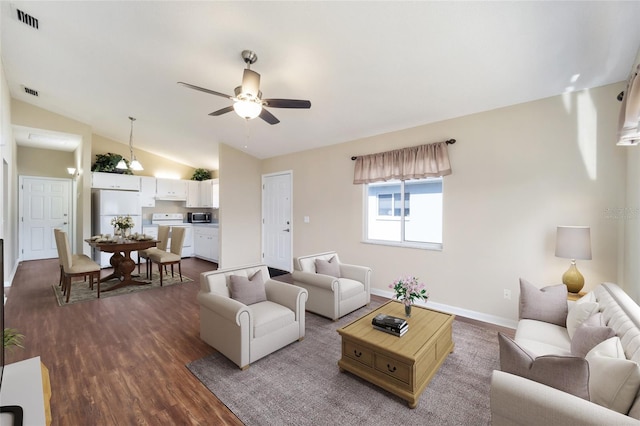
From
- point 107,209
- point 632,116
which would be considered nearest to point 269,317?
point 632,116

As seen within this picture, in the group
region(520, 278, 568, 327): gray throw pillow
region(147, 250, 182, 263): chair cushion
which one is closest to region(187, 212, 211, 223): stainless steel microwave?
region(147, 250, 182, 263): chair cushion

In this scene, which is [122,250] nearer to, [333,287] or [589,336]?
[333,287]

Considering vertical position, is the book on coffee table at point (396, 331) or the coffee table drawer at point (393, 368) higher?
the book on coffee table at point (396, 331)

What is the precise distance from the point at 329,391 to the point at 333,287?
4.05ft

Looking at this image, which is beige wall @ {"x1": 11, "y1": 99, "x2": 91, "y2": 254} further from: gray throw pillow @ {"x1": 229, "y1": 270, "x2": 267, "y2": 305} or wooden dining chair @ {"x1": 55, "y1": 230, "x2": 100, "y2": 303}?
gray throw pillow @ {"x1": 229, "y1": 270, "x2": 267, "y2": 305}

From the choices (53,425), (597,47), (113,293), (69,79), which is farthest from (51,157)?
(597,47)

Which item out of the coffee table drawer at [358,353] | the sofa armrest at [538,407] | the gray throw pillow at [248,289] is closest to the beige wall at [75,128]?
the gray throw pillow at [248,289]

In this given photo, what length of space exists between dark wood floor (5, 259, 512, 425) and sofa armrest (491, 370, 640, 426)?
155cm

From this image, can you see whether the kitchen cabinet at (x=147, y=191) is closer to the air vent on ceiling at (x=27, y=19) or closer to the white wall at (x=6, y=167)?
the white wall at (x=6, y=167)

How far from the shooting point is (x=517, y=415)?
120cm

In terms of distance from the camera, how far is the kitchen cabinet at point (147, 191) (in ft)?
21.7

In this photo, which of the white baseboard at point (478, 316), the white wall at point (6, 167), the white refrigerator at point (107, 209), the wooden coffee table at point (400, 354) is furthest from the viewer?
the white refrigerator at point (107, 209)

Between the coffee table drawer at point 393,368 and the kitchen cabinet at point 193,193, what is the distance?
697cm

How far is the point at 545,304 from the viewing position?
2260mm
